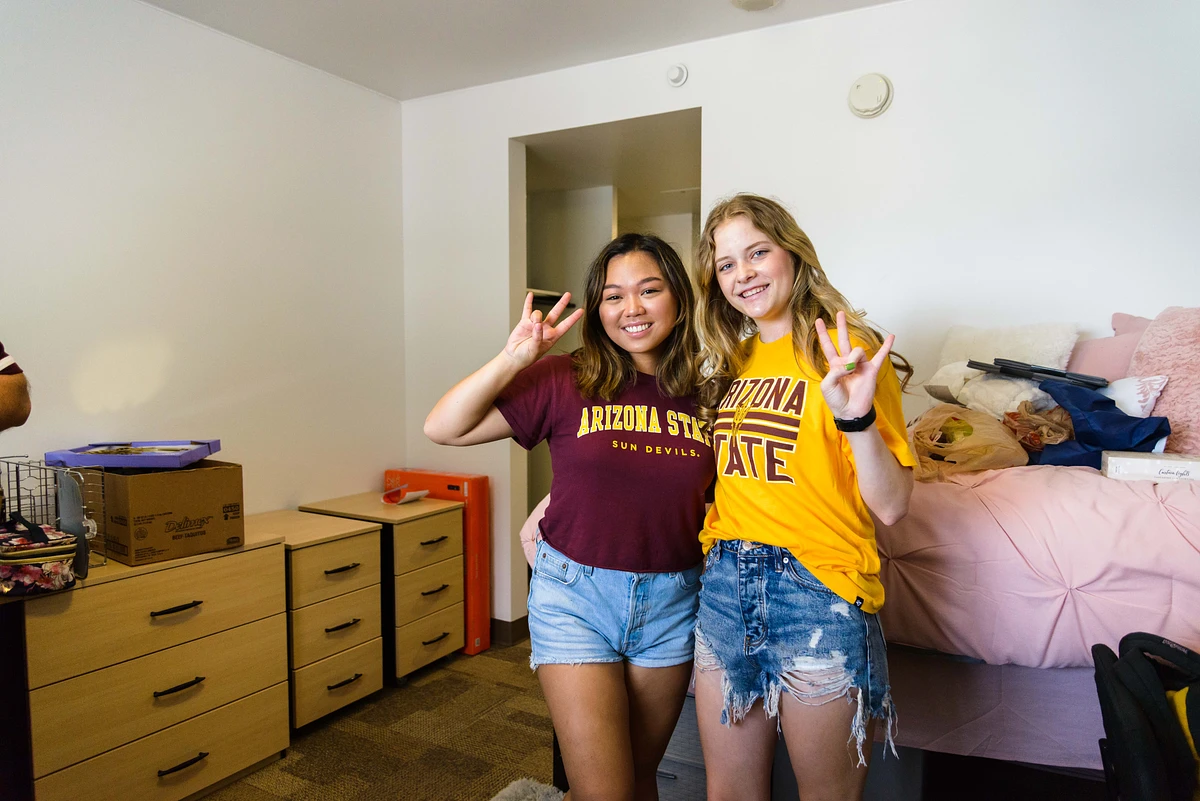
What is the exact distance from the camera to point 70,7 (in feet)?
7.09

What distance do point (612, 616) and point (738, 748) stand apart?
290 mm

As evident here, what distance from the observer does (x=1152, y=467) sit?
1593 mm

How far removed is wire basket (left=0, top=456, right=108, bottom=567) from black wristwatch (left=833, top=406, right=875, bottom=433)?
6.40 ft

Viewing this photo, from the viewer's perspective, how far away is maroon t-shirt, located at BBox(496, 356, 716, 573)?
1250mm

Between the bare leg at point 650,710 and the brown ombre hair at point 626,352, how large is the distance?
1.65ft

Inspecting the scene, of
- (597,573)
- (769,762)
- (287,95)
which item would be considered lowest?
(769,762)

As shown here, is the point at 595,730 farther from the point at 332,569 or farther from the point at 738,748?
the point at 332,569

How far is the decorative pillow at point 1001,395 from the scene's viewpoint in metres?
1.96

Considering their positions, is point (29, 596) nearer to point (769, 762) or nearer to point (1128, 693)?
point (769, 762)

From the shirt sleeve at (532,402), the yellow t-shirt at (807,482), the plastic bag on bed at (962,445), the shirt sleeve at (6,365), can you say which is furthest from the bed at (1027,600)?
the shirt sleeve at (6,365)

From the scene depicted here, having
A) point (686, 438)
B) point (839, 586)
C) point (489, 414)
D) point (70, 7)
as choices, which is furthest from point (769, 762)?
point (70, 7)

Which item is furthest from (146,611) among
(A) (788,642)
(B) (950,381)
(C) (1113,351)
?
(C) (1113,351)

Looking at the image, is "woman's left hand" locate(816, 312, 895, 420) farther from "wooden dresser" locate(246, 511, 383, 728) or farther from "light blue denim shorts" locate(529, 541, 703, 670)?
"wooden dresser" locate(246, 511, 383, 728)

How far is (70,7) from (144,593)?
177 cm
